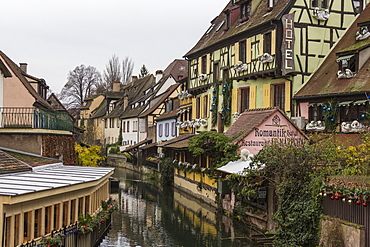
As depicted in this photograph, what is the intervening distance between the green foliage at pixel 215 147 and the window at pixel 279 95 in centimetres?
337

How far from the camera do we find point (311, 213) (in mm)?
11742

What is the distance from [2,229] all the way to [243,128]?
1163 centimetres

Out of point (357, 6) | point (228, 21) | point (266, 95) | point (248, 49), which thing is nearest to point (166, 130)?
point (228, 21)

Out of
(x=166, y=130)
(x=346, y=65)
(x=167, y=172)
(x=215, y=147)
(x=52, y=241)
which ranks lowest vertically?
(x=167, y=172)

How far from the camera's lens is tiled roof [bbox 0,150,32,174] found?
1344 centimetres

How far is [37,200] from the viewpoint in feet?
35.5

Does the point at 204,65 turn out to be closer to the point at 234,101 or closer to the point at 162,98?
the point at 234,101

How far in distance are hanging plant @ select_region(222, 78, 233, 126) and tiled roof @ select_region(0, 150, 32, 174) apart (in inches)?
547

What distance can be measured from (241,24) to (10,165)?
15.9 meters

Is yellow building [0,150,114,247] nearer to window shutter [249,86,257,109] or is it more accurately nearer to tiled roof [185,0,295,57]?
window shutter [249,86,257,109]

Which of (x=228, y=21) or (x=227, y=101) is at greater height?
(x=228, y=21)

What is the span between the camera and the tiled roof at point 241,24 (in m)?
22.3

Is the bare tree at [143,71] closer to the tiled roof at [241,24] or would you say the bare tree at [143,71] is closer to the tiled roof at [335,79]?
the tiled roof at [241,24]

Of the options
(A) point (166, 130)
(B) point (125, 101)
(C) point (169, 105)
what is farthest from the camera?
(B) point (125, 101)
